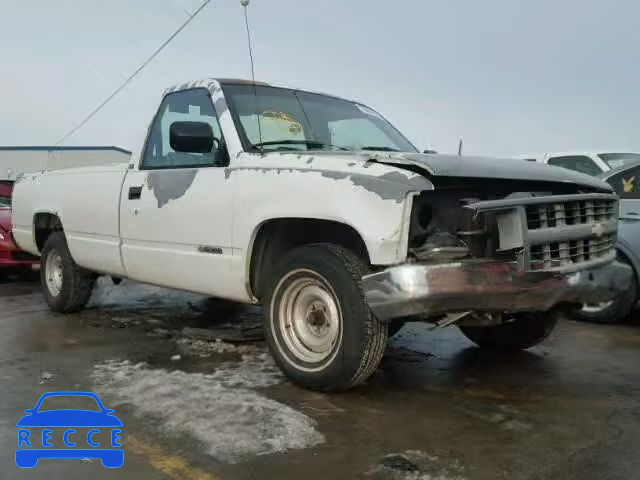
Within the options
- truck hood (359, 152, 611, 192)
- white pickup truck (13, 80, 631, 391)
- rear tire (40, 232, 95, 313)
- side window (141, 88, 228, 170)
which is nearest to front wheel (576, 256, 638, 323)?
white pickup truck (13, 80, 631, 391)

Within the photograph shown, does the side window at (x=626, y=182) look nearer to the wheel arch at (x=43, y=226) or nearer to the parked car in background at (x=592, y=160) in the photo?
the parked car in background at (x=592, y=160)

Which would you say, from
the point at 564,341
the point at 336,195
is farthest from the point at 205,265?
the point at 564,341

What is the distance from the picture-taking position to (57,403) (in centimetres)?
388

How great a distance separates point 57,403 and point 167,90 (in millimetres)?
2715

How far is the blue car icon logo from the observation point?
3.15 metres

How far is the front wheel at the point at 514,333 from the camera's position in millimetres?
4879

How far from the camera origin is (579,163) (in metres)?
9.12

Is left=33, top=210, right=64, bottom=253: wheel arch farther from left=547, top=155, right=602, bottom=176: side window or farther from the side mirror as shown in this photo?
left=547, top=155, right=602, bottom=176: side window

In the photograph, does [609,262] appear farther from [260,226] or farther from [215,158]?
[215,158]

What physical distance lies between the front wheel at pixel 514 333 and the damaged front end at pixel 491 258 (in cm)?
92

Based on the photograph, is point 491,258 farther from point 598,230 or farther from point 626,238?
point 626,238

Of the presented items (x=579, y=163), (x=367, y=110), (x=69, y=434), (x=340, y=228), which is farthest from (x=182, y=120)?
(x=579, y=163)

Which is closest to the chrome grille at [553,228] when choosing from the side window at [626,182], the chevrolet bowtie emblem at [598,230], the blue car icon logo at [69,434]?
the chevrolet bowtie emblem at [598,230]

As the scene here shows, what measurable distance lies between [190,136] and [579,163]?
6.47 m
